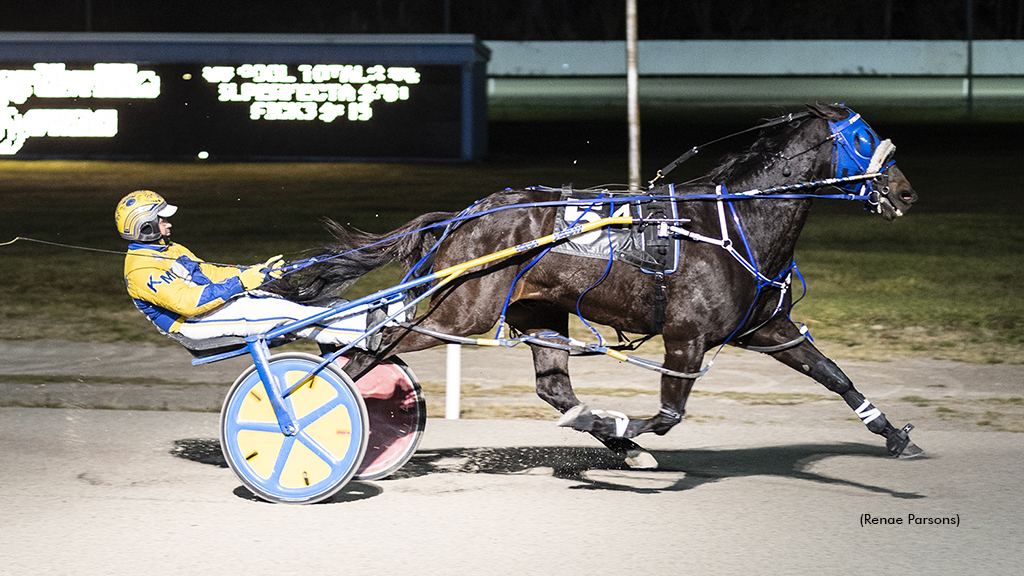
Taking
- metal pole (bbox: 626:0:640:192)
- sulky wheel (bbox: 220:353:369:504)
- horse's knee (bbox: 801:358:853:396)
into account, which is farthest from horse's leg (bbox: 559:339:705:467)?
metal pole (bbox: 626:0:640:192)

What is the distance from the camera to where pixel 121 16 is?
40531mm

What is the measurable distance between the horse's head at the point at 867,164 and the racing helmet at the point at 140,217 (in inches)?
121

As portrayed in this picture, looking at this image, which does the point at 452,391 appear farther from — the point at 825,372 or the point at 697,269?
the point at 825,372

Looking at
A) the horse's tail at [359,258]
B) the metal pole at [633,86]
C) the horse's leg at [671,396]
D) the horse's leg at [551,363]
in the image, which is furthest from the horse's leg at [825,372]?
→ the metal pole at [633,86]

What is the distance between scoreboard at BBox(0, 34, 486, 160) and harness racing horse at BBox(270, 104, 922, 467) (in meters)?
23.2

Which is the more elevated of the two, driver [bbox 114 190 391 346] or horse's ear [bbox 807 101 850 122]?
horse's ear [bbox 807 101 850 122]

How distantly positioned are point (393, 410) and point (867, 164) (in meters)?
2.58

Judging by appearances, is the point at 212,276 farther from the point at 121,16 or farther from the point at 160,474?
the point at 121,16

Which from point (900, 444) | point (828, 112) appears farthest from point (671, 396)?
point (828, 112)

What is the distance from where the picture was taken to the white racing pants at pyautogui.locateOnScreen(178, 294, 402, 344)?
5.82m

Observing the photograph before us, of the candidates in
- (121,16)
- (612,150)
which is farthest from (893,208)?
(121,16)

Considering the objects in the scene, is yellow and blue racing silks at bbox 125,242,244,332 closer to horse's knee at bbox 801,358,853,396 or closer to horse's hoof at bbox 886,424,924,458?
horse's knee at bbox 801,358,853,396

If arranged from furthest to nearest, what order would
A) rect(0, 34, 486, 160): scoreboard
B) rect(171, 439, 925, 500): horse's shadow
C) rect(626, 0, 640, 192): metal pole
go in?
rect(0, 34, 486, 160): scoreboard
rect(626, 0, 640, 192): metal pole
rect(171, 439, 925, 500): horse's shadow

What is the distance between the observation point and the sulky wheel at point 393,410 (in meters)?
6.28
